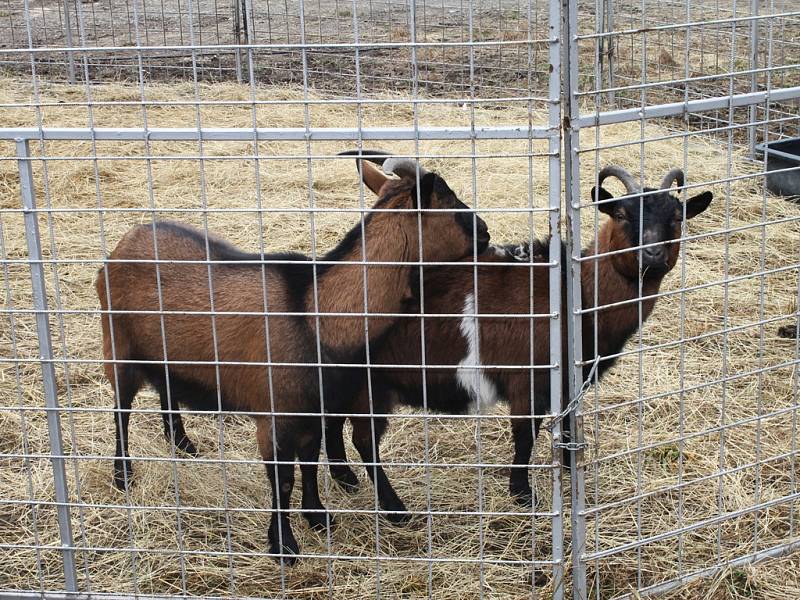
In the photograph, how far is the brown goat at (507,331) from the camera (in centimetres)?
459

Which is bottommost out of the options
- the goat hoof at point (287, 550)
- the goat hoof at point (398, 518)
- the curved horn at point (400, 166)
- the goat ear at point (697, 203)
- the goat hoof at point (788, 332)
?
the goat hoof at point (398, 518)

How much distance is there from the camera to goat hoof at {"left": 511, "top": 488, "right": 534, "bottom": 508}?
468cm

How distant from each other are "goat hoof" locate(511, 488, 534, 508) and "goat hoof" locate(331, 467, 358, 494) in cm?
74

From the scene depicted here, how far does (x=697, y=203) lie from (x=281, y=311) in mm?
1951

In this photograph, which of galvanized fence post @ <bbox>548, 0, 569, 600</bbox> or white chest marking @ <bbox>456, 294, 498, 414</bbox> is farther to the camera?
white chest marking @ <bbox>456, 294, 498, 414</bbox>

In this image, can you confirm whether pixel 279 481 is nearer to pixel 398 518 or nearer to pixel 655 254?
pixel 398 518

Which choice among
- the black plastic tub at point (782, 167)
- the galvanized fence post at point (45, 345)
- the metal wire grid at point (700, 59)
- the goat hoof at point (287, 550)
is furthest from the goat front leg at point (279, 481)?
the metal wire grid at point (700, 59)

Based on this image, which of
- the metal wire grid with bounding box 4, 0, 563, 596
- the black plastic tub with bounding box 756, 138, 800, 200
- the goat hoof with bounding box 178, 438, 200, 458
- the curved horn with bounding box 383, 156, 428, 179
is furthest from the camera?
the black plastic tub with bounding box 756, 138, 800, 200

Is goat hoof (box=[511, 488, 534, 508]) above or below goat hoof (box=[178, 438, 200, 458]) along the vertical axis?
below

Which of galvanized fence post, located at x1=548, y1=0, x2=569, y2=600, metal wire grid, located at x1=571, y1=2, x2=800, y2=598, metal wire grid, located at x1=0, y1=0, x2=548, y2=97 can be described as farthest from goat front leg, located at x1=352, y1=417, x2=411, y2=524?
metal wire grid, located at x1=0, y1=0, x2=548, y2=97

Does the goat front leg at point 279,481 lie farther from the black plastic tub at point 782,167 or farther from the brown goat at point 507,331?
the black plastic tub at point 782,167

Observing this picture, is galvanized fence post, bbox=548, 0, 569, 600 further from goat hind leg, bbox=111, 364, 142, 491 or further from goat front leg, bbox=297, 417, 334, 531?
goat hind leg, bbox=111, 364, 142, 491

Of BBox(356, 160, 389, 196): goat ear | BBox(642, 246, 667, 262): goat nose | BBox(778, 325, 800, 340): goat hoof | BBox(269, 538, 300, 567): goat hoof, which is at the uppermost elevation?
BBox(356, 160, 389, 196): goat ear

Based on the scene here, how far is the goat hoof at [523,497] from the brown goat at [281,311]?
90cm
